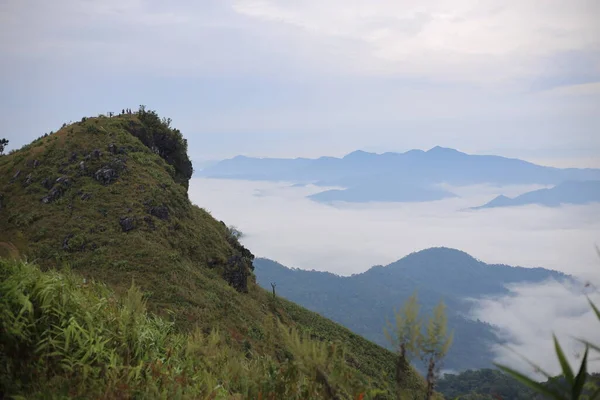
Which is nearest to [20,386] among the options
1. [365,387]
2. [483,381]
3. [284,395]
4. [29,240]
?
[284,395]

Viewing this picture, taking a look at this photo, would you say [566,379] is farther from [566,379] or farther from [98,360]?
[98,360]

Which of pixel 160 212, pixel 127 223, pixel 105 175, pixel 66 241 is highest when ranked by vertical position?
pixel 105 175

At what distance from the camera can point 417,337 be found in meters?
3.95

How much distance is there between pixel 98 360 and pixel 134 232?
27.8 m

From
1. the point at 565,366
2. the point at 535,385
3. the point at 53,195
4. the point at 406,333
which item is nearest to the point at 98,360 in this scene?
the point at 406,333

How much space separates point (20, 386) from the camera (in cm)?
487

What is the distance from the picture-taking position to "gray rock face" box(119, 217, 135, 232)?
31.6 meters

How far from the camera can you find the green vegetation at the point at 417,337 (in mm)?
3791

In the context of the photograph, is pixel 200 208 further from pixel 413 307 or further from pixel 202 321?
pixel 413 307

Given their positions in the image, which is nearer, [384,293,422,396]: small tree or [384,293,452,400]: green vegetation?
[384,293,452,400]: green vegetation

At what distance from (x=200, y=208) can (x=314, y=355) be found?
43997 millimetres

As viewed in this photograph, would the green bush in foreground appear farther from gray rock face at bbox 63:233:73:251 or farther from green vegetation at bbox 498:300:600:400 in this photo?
gray rock face at bbox 63:233:73:251

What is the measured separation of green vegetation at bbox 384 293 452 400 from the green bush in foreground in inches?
36.4

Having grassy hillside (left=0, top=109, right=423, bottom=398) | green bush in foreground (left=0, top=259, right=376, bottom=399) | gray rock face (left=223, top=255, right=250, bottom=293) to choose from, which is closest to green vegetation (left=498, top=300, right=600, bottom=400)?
green bush in foreground (left=0, top=259, right=376, bottom=399)
